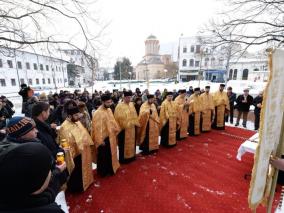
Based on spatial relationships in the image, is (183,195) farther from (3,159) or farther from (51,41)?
(51,41)

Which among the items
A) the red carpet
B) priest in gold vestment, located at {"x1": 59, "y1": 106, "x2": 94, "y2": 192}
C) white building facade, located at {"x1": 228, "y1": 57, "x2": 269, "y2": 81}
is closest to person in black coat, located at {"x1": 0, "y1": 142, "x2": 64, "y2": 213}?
priest in gold vestment, located at {"x1": 59, "y1": 106, "x2": 94, "y2": 192}

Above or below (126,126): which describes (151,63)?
above

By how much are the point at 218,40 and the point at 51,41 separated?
6472mm

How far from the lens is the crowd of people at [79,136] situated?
993 mm

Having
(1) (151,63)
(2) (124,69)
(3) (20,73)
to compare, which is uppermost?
(1) (151,63)

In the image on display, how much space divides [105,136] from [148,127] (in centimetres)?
165

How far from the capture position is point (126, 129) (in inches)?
190

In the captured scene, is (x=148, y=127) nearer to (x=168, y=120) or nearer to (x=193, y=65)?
(x=168, y=120)

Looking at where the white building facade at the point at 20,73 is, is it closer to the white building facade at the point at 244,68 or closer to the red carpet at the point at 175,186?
the red carpet at the point at 175,186

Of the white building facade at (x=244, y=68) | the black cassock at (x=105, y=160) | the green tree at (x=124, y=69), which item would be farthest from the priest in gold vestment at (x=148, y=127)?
the green tree at (x=124, y=69)

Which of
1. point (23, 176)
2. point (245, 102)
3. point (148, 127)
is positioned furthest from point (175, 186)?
point (245, 102)

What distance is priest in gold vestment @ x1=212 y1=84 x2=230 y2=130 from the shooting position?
302 inches

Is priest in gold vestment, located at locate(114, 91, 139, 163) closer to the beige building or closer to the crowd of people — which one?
the crowd of people

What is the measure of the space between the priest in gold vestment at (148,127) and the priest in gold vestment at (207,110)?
8.68 feet
